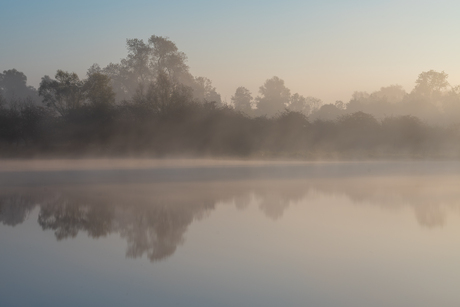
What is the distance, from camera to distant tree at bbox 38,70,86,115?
125ft

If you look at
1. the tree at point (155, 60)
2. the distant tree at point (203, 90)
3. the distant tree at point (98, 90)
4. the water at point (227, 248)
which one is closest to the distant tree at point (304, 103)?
the distant tree at point (203, 90)

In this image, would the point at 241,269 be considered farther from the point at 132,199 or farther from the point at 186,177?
the point at 186,177

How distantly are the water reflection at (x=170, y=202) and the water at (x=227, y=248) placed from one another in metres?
0.04

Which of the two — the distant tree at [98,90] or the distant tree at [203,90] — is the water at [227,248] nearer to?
the distant tree at [98,90]

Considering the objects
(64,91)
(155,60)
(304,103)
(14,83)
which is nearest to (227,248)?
(64,91)

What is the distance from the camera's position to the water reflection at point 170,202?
7887 millimetres

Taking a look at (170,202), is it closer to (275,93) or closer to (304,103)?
(275,93)

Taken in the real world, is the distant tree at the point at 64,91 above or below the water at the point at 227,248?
above

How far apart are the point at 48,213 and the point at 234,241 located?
14.7ft

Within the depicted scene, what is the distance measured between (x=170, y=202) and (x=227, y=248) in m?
Result: 4.46

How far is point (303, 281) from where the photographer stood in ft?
17.4

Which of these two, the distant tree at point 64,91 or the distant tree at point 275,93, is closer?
the distant tree at point 64,91

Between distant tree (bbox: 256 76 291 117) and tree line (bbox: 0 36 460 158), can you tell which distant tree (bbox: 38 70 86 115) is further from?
distant tree (bbox: 256 76 291 117)

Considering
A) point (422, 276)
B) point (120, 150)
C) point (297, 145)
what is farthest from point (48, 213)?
point (297, 145)
